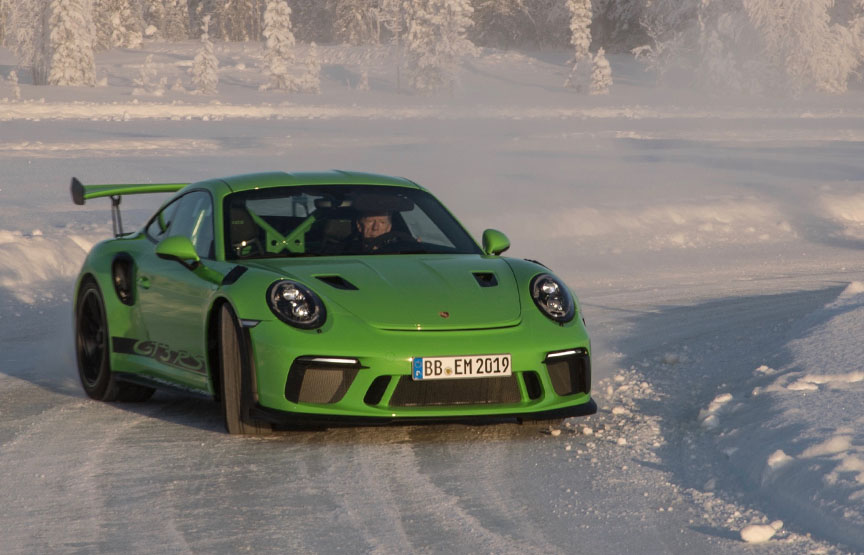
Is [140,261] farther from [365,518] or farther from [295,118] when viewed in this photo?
[295,118]

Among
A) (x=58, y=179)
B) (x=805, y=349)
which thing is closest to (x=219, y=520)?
(x=805, y=349)

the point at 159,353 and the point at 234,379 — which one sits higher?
the point at 234,379

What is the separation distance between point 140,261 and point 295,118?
1995 inches

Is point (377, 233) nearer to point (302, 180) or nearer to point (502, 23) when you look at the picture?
point (302, 180)

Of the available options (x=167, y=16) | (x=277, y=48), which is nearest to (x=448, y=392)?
(x=277, y=48)

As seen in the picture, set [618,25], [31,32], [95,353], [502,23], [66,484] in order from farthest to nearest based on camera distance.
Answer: [502,23], [618,25], [31,32], [95,353], [66,484]

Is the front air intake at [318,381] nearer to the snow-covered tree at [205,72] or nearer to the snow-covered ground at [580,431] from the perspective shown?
the snow-covered ground at [580,431]

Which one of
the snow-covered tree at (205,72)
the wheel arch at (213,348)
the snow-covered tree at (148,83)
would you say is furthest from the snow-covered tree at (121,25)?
the wheel arch at (213,348)

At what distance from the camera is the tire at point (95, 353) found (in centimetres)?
820

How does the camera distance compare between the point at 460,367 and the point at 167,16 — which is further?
the point at 167,16

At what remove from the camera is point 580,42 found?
82.1 m

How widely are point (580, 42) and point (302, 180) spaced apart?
75818mm

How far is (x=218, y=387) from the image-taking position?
279 inches

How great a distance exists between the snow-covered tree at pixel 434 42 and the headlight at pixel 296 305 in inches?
2829
